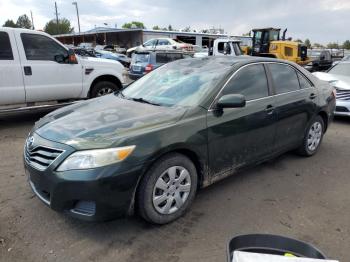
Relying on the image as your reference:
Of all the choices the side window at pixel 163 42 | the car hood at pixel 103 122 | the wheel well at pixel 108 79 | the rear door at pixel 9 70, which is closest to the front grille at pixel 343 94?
the wheel well at pixel 108 79

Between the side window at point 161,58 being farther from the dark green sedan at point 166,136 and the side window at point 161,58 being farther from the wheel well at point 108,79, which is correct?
the dark green sedan at point 166,136

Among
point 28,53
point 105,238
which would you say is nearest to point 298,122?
point 105,238

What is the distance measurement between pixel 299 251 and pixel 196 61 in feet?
10.6

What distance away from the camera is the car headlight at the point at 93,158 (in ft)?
9.37

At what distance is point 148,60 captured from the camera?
13.3m

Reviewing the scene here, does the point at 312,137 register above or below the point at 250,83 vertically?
below

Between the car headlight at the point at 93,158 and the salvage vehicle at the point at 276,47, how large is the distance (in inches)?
744

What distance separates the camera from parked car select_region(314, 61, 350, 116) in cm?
793

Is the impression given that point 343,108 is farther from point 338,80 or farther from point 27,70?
point 27,70

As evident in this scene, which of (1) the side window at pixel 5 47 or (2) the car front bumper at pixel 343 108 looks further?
(2) the car front bumper at pixel 343 108

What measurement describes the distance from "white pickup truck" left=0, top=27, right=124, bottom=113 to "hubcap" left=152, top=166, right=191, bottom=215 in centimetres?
483

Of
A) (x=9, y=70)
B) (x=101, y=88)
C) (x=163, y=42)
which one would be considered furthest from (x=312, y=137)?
(x=163, y=42)

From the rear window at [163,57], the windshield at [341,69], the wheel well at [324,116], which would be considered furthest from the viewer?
the rear window at [163,57]

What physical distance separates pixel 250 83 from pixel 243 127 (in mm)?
630
